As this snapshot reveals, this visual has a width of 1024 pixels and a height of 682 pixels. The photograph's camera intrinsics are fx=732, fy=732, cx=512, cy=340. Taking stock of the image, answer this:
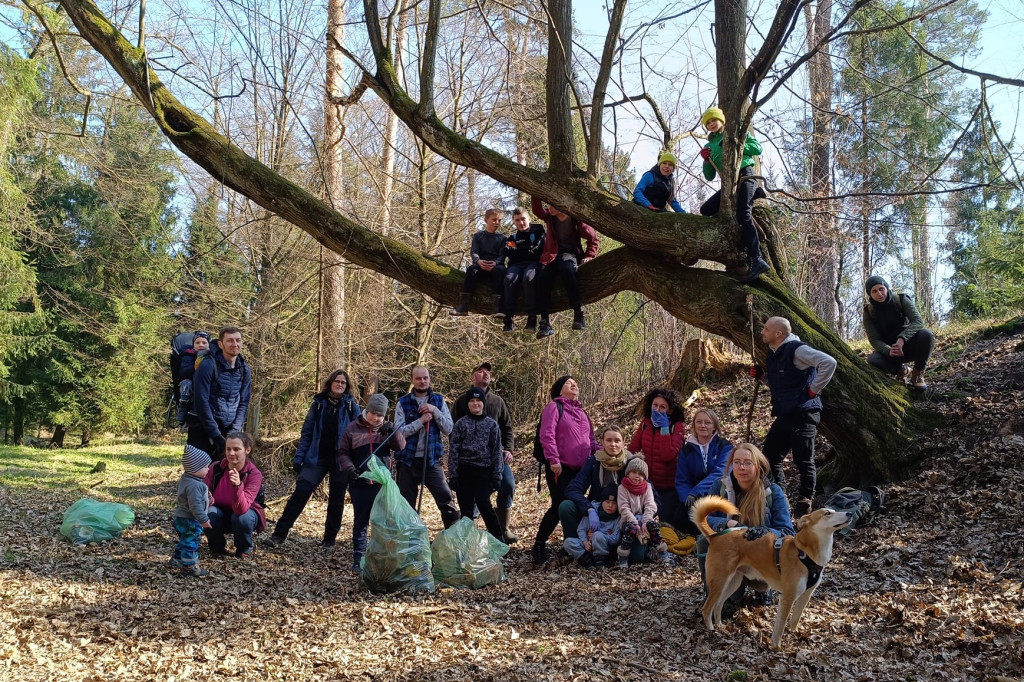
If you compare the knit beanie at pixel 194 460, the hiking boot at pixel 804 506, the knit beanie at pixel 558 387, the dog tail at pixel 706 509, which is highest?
the knit beanie at pixel 558 387

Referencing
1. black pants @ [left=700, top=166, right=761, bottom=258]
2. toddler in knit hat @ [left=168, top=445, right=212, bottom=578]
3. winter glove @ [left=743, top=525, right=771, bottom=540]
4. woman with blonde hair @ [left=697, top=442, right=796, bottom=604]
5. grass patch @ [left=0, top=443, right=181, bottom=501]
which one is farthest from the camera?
grass patch @ [left=0, top=443, right=181, bottom=501]

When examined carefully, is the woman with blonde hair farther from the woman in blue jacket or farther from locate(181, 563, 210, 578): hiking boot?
A: locate(181, 563, 210, 578): hiking boot

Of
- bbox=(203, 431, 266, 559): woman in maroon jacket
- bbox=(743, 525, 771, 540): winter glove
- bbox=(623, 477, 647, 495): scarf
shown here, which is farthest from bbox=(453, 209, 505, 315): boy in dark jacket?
bbox=(743, 525, 771, 540): winter glove

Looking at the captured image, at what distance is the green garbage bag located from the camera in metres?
6.57

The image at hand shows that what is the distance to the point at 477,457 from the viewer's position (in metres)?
6.64

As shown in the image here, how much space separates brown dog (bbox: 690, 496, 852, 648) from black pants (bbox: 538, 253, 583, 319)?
2691 mm

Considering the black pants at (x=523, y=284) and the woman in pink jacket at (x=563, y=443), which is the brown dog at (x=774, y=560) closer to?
the woman in pink jacket at (x=563, y=443)

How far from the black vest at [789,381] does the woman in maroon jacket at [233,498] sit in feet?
14.6

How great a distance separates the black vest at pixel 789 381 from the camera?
19.3 feet

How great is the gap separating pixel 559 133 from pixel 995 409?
4.46m

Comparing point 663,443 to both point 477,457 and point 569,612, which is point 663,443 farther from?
point 569,612

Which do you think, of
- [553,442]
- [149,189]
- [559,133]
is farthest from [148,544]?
[149,189]

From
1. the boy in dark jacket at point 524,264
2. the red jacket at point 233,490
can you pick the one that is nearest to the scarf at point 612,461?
the boy in dark jacket at point 524,264

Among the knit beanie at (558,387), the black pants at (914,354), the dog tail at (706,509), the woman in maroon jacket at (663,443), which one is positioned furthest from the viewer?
the knit beanie at (558,387)
